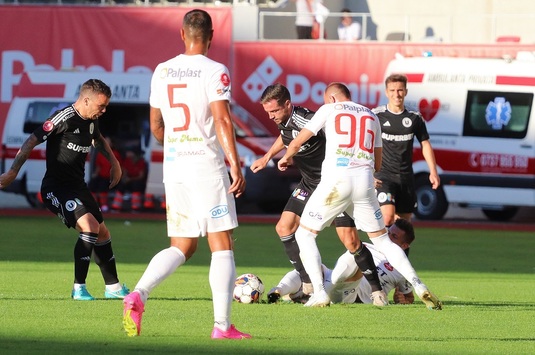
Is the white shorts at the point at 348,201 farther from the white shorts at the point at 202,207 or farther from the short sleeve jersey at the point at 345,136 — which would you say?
the white shorts at the point at 202,207

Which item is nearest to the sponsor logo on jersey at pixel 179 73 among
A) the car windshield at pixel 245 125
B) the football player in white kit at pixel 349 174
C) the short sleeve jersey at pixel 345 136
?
the football player in white kit at pixel 349 174

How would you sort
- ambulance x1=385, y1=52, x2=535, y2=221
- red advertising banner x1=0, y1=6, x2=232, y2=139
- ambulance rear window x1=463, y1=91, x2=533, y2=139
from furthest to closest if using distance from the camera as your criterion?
red advertising banner x1=0, y1=6, x2=232, y2=139, ambulance rear window x1=463, y1=91, x2=533, y2=139, ambulance x1=385, y1=52, x2=535, y2=221

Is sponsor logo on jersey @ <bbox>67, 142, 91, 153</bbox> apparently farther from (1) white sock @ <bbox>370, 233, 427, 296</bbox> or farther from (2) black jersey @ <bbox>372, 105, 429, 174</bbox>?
(2) black jersey @ <bbox>372, 105, 429, 174</bbox>

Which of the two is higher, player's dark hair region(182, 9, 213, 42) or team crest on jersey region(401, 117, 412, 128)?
player's dark hair region(182, 9, 213, 42)

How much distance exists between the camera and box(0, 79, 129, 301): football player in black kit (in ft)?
37.9

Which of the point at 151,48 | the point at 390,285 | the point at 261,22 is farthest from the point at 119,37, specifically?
the point at 390,285

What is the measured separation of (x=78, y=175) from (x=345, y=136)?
8.40ft

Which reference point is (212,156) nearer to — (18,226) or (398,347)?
(398,347)

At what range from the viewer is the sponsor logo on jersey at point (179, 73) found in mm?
8875

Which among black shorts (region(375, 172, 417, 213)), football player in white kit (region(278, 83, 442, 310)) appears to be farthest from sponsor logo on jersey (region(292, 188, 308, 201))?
black shorts (region(375, 172, 417, 213))

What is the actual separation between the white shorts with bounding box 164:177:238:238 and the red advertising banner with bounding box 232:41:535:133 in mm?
20673

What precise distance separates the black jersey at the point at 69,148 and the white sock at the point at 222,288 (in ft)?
11.0

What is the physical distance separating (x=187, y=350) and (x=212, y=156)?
4.49 ft

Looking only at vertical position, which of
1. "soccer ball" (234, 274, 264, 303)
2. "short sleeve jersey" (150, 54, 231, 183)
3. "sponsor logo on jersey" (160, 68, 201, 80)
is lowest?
"soccer ball" (234, 274, 264, 303)
